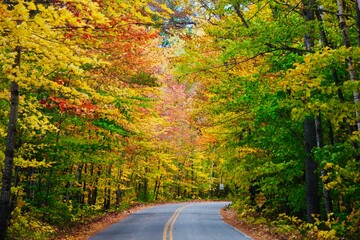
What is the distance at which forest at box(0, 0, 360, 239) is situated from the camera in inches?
246

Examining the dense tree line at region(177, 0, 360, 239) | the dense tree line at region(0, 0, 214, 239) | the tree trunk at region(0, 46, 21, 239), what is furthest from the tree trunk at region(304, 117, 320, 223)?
the tree trunk at region(0, 46, 21, 239)

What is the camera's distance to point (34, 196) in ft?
47.2

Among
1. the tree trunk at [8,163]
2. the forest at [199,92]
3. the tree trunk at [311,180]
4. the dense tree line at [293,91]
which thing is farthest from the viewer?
the tree trunk at [311,180]

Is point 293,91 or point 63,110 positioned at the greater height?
point 63,110

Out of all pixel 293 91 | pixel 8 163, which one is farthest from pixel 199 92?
pixel 293 91

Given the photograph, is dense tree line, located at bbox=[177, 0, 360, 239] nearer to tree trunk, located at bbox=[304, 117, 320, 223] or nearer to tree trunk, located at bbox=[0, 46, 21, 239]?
tree trunk, located at bbox=[304, 117, 320, 223]

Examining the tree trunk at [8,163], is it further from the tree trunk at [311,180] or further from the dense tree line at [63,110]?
the tree trunk at [311,180]

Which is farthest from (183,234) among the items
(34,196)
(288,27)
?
(288,27)

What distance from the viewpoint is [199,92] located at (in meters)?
20.5

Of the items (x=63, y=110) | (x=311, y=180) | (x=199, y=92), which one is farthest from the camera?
(x=199, y=92)

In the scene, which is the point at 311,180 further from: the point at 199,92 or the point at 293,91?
the point at 199,92

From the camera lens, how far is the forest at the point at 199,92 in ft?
20.5

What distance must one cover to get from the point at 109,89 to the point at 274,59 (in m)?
6.27

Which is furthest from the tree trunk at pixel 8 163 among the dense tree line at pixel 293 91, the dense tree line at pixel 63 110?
the dense tree line at pixel 293 91
